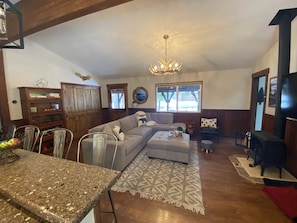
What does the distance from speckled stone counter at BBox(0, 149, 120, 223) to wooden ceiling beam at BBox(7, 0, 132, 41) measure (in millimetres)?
1973

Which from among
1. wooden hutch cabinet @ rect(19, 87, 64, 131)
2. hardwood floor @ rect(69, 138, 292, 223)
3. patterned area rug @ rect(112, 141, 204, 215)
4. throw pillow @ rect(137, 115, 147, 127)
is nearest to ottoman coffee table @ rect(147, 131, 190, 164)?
patterned area rug @ rect(112, 141, 204, 215)

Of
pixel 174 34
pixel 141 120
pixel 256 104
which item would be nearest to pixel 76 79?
pixel 141 120

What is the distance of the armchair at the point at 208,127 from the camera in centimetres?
452

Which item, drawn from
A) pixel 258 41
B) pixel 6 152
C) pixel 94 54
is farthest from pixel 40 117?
pixel 258 41

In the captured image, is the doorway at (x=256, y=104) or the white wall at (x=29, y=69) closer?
the white wall at (x=29, y=69)

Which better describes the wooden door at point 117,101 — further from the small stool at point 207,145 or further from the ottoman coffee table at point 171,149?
the small stool at point 207,145

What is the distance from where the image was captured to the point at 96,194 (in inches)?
33.7

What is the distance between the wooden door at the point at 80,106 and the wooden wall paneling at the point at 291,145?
5818 mm

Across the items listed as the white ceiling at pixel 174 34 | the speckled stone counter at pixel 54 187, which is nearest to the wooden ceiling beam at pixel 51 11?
the white ceiling at pixel 174 34

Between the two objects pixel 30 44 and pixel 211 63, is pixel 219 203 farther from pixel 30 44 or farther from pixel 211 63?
pixel 30 44

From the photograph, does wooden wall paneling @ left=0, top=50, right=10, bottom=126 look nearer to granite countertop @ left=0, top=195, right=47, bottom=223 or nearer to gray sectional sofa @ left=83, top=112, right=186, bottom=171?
gray sectional sofa @ left=83, top=112, right=186, bottom=171

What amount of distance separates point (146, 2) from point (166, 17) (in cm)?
49

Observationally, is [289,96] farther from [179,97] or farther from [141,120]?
[141,120]

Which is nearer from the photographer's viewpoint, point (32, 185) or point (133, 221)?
point (32, 185)
